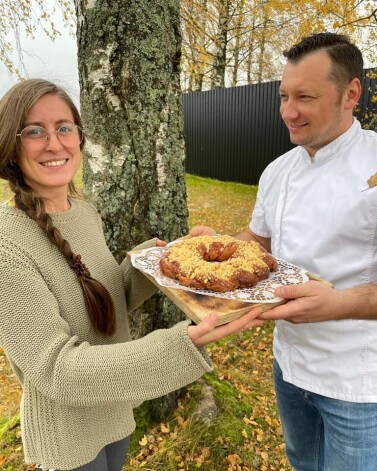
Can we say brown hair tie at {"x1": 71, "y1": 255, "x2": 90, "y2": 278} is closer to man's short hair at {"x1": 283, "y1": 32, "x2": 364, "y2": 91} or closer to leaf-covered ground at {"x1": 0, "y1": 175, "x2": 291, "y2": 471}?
man's short hair at {"x1": 283, "y1": 32, "x2": 364, "y2": 91}

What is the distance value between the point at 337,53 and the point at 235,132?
34.3 feet

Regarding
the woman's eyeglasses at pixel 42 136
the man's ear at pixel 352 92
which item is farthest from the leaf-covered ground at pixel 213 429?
Result: the man's ear at pixel 352 92

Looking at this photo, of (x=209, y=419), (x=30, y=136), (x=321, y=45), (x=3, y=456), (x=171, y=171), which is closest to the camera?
(x=30, y=136)

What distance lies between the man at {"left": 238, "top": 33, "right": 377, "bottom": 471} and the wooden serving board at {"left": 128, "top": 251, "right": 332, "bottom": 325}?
→ 0.17 meters

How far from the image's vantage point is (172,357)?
129 cm

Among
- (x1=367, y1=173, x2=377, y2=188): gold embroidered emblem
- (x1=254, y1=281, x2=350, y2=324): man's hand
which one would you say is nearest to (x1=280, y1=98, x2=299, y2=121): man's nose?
(x1=367, y1=173, x2=377, y2=188): gold embroidered emblem

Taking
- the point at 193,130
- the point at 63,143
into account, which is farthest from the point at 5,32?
the point at 193,130

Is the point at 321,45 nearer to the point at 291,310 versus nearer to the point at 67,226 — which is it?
the point at 291,310

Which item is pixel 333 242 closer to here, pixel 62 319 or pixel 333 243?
pixel 333 243

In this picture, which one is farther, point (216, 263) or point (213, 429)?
point (213, 429)

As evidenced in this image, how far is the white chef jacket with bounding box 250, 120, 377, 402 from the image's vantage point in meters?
1.68

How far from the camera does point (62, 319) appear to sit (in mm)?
1312

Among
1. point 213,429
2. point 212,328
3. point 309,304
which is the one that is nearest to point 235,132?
point 213,429

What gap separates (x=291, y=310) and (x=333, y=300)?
0.19 metres
